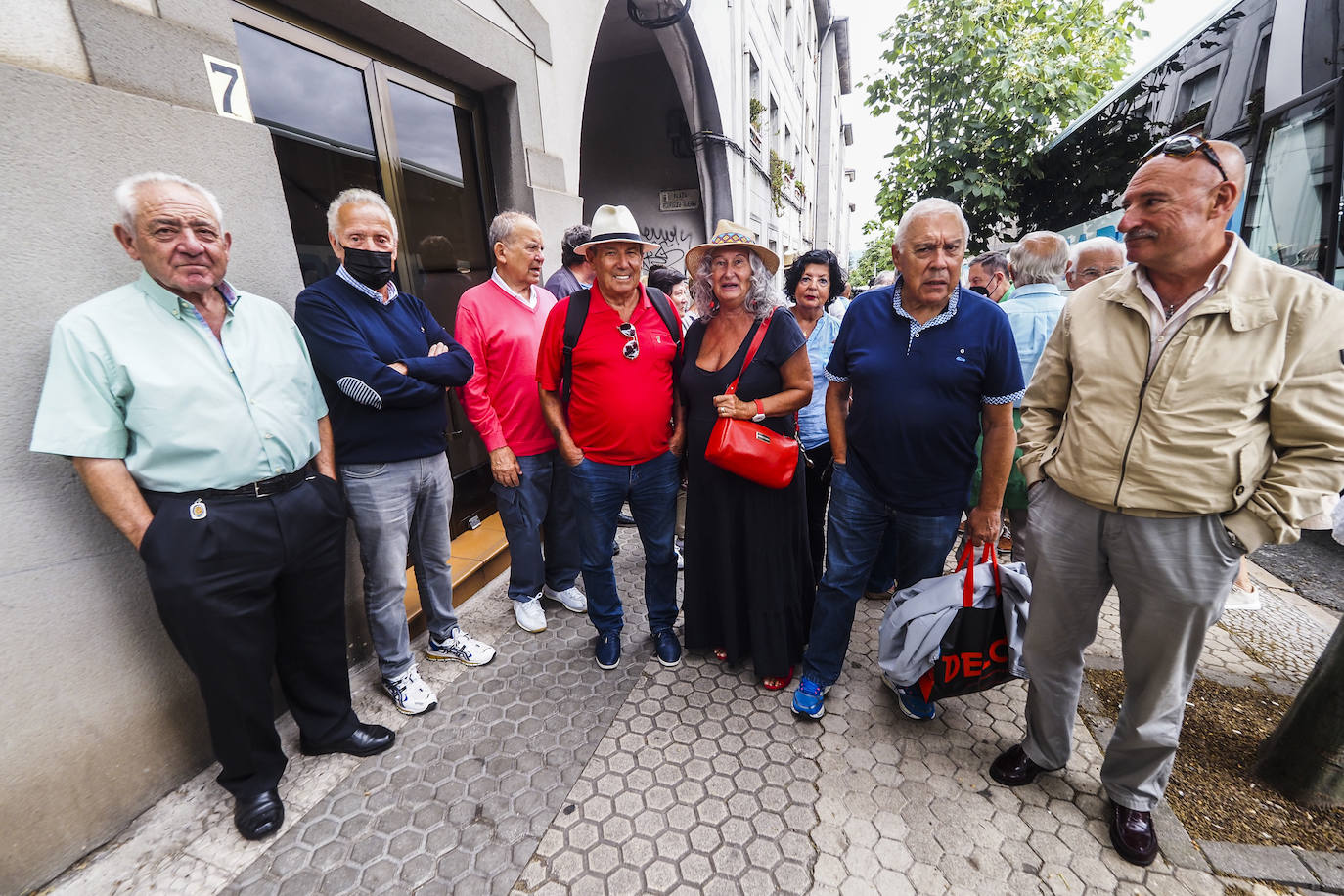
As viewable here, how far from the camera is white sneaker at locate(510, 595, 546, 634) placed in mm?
3398

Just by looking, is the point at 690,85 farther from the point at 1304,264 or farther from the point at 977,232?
the point at 1304,264

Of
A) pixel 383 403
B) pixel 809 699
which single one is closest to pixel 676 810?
pixel 809 699

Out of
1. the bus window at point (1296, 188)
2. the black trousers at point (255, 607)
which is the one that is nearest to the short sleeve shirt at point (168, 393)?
the black trousers at point (255, 607)

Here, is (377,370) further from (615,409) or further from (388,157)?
(388,157)

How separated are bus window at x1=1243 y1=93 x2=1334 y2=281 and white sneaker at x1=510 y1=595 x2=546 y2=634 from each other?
6.03 meters

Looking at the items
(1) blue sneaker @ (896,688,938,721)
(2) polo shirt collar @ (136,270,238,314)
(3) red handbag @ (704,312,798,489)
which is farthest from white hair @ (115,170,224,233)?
(1) blue sneaker @ (896,688,938,721)

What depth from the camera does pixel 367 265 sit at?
241cm

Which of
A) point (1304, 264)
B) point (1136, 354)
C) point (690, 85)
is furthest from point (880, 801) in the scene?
point (690, 85)

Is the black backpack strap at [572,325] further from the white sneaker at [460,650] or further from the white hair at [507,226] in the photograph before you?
the white sneaker at [460,650]

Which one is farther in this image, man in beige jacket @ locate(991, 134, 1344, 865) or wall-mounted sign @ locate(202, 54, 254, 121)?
wall-mounted sign @ locate(202, 54, 254, 121)

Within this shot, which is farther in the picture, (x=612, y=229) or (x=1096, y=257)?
(x=1096, y=257)

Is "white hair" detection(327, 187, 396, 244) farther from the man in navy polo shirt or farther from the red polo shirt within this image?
the man in navy polo shirt

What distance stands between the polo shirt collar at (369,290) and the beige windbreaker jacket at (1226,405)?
2778mm

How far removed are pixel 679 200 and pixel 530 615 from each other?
346 inches
